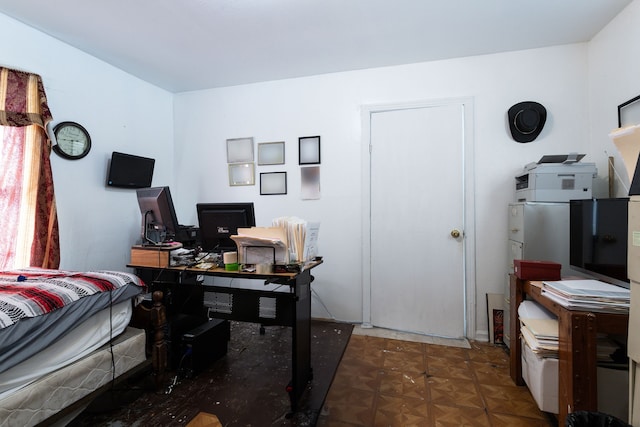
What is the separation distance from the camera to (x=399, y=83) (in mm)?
2832

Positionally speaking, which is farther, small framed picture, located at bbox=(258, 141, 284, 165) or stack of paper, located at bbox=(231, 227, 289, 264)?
small framed picture, located at bbox=(258, 141, 284, 165)

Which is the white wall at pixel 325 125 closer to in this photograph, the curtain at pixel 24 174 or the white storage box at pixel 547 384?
the curtain at pixel 24 174

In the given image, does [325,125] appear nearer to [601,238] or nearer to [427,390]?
[601,238]

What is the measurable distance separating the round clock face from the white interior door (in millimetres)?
2689

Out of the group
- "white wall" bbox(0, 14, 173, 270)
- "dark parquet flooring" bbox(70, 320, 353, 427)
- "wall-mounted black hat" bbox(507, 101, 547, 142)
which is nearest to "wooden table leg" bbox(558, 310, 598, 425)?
"dark parquet flooring" bbox(70, 320, 353, 427)

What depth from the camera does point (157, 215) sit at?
1929mm

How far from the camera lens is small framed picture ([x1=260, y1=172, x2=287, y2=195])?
125 inches

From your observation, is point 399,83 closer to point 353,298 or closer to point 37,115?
point 353,298

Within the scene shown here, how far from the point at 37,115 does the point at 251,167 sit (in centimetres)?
178

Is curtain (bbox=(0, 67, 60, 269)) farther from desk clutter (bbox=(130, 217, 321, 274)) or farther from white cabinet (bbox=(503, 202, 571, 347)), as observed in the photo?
white cabinet (bbox=(503, 202, 571, 347))

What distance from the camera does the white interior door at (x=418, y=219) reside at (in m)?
2.67

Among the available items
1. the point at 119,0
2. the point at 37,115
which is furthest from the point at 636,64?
the point at 37,115

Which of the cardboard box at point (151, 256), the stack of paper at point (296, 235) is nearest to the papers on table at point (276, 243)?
the stack of paper at point (296, 235)

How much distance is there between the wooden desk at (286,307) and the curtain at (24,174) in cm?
102
